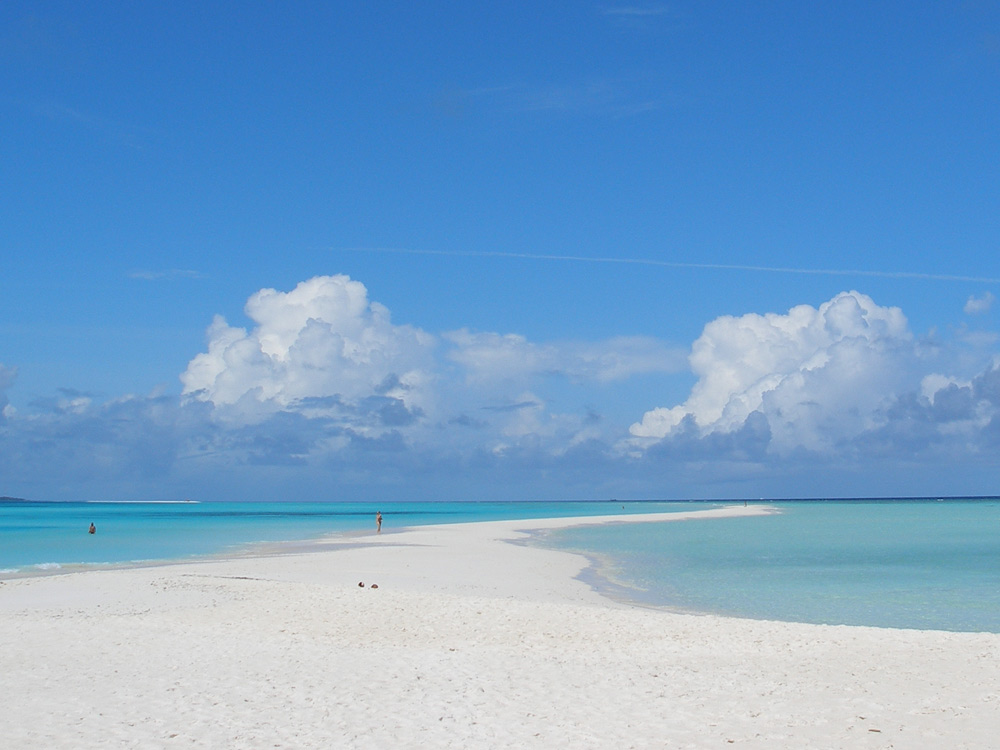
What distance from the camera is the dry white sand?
1038 cm

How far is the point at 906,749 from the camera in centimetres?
960

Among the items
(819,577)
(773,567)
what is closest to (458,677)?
(819,577)

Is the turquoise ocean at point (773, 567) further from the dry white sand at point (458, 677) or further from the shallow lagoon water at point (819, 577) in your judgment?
the dry white sand at point (458, 677)

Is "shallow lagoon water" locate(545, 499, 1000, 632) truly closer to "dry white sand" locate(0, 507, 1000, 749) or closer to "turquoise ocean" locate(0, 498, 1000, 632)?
"turquoise ocean" locate(0, 498, 1000, 632)

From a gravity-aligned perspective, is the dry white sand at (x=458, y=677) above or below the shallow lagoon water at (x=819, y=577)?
below

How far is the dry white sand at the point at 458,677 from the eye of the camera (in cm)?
1038

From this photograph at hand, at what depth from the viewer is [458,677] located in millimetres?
13453

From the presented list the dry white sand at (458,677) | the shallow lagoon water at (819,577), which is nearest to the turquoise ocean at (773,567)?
the shallow lagoon water at (819,577)

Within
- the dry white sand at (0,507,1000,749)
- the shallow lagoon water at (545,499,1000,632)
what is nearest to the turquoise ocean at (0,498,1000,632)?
the shallow lagoon water at (545,499,1000,632)

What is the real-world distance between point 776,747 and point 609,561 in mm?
28737

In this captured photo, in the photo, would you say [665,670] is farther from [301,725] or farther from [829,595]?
[829,595]

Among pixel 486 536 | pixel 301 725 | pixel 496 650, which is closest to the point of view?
pixel 301 725

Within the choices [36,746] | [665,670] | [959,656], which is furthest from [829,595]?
[36,746]

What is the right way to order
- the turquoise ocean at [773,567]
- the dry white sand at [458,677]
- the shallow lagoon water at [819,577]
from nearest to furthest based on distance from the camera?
the dry white sand at [458,677], the shallow lagoon water at [819,577], the turquoise ocean at [773,567]
